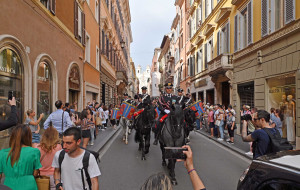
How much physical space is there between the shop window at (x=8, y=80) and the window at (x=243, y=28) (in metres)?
11.7

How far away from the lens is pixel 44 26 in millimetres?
10281

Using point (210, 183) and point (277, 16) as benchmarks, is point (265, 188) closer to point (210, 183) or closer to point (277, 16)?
point (210, 183)

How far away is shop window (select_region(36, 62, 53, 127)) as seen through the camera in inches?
392

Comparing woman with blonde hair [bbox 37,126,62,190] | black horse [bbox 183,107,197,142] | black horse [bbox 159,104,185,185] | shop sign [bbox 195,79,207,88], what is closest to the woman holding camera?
black horse [bbox 183,107,197,142]

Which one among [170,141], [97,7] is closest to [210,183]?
[170,141]

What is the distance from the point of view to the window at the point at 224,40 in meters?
17.1

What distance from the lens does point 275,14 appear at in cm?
1108

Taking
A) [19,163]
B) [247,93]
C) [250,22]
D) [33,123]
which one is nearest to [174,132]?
[19,163]

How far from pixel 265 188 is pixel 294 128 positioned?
9.38 meters

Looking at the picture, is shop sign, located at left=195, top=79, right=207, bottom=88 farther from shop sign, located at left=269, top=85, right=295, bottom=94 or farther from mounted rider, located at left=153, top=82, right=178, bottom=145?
mounted rider, located at left=153, top=82, right=178, bottom=145

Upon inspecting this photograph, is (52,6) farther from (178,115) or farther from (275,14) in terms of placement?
(275,14)

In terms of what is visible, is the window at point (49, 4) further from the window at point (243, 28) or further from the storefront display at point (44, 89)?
the window at point (243, 28)

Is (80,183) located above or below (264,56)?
below

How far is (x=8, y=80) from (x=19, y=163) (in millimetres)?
6069
